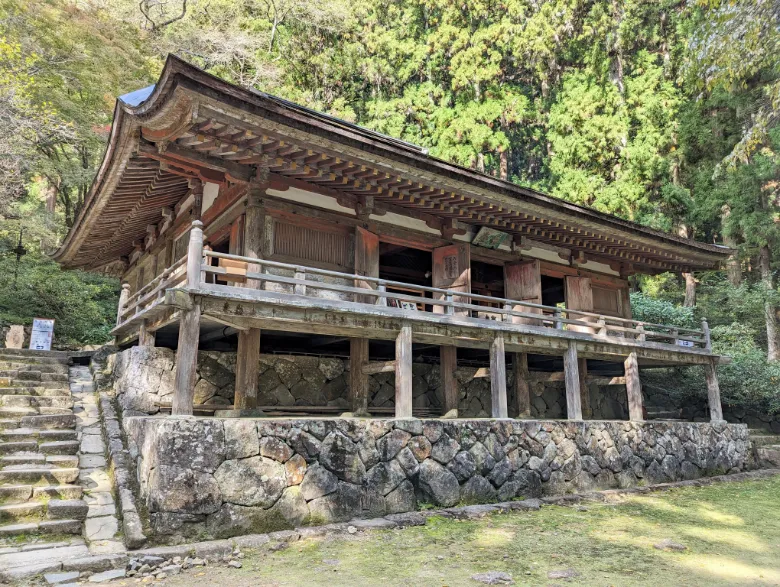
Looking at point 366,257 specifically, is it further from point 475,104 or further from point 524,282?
point 475,104

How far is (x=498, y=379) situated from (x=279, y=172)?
221 inches

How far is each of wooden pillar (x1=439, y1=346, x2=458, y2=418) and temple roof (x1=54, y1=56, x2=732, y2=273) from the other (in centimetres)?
278

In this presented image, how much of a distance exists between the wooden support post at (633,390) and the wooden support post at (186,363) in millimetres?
9744

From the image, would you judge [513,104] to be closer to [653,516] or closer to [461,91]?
[461,91]

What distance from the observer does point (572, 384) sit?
1094 cm

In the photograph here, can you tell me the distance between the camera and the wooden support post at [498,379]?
970 centimetres

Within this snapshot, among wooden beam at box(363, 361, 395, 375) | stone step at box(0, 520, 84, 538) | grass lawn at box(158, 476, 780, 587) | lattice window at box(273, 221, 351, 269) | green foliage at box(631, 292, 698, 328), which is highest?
green foliage at box(631, 292, 698, 328)

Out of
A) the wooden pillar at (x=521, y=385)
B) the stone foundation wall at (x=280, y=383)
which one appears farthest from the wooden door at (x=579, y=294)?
the stone foundation wall at (x=280, y=383)

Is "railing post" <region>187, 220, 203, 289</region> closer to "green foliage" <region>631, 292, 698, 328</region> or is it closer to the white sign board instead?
the white sign board

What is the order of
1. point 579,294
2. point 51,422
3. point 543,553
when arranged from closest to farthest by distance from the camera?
1. point 543,553
2. point 51,422
3. point 579,294

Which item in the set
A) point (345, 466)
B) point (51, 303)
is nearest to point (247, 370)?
point (345, 466)

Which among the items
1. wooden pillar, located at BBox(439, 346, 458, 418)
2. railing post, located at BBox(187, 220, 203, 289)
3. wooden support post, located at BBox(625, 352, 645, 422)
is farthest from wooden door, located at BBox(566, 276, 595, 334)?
railing post, located at BBox(187, 220, 203, 289)

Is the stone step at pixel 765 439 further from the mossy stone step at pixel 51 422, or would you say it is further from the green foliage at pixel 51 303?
the green foliage at pixel 51 303

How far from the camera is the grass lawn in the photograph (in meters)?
5.26
